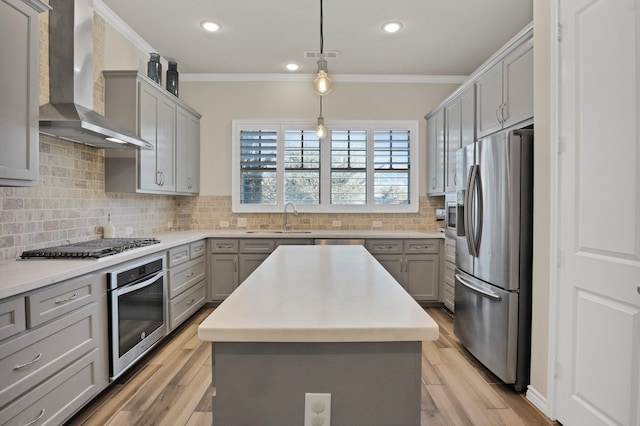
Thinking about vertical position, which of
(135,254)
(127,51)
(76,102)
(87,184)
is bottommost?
(135,254)

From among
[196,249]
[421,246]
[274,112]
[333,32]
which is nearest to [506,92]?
[333,32]

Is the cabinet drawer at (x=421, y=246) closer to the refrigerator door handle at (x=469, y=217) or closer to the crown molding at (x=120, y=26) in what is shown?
the refrigerator door handle at (x=469, y=217)

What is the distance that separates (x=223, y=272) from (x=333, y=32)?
2.85 meters

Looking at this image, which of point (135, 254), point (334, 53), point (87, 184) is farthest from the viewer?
point (334, 53)

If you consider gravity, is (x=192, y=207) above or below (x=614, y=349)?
above

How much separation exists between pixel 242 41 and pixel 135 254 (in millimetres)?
2432

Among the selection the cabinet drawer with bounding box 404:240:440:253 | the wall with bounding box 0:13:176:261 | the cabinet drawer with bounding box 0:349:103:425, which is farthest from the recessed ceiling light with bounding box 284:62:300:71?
the cabinet drawer with bounding box 0:349:103:425

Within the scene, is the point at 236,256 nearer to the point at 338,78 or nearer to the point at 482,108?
the point at 338,78

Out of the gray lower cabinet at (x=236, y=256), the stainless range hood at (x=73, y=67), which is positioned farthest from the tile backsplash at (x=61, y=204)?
the gray lower cabinet at (x=236, y=256)

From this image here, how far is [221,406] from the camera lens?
1.01 meters

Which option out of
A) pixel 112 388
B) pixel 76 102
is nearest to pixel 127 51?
pixel 76 102

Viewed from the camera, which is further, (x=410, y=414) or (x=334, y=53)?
(x=334, y=53)

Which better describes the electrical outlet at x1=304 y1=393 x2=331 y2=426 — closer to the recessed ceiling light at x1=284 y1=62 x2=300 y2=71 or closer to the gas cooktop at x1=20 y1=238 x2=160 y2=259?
the gas cooktop at x1=20 y1=238 x2=160 y2=259

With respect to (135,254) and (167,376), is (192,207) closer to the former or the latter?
(135,254)
